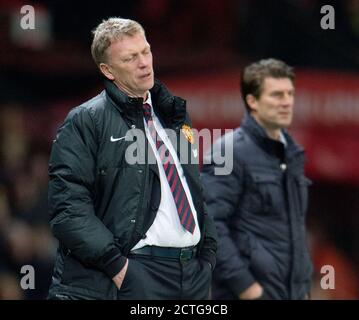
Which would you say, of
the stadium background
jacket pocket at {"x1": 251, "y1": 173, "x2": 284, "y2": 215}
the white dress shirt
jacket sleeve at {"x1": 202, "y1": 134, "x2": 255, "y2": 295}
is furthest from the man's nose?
the stadium background

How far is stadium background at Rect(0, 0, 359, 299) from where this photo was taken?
9781mm

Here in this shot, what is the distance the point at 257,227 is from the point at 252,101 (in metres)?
0.76

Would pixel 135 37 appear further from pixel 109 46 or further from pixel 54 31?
pixel 54 31

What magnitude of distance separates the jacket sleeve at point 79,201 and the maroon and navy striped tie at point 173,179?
288 millimetres

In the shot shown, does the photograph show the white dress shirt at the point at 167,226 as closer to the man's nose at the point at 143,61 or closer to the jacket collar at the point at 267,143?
the man's nose at the point at 143,61

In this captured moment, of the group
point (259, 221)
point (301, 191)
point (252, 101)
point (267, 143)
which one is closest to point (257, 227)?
point (259, 221)

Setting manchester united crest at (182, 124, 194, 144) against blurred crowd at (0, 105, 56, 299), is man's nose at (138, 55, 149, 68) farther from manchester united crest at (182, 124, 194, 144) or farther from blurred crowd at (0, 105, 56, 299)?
blurred crowd at (0, 105, 56, 299)

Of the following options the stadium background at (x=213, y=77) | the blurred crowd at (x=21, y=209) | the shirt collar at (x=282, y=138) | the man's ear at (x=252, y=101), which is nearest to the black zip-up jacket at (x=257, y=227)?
the shirt collar at (x=282, y=138)

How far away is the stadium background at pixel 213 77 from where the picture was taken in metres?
9.78

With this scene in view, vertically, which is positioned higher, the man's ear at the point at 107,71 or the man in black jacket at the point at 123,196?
the man's ear at the point at 107,71

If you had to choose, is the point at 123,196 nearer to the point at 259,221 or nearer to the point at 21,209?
the point at 259,221

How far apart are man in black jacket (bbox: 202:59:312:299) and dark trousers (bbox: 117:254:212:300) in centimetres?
108

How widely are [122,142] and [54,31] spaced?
20.6 feet

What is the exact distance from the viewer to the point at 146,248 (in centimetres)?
464
